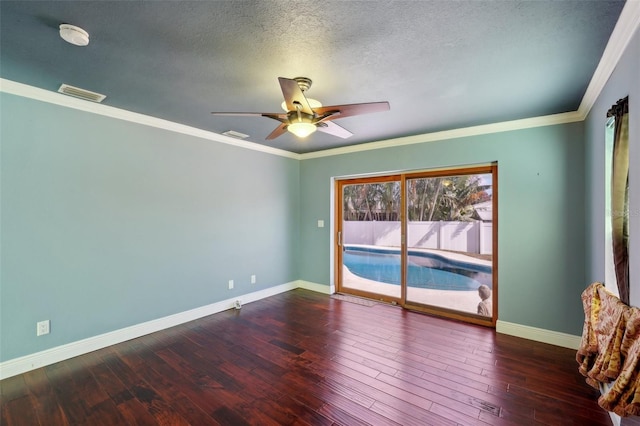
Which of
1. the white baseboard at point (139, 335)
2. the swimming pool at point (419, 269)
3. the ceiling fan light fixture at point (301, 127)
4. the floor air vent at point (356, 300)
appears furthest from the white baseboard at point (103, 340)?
the ceiling fan light fixture at point (301, 127)

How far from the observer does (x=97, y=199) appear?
3.03 meters

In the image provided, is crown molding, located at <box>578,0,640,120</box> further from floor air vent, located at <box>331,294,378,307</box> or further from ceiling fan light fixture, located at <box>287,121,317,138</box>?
floor air vent, located at <box>331,294,378,307</box>

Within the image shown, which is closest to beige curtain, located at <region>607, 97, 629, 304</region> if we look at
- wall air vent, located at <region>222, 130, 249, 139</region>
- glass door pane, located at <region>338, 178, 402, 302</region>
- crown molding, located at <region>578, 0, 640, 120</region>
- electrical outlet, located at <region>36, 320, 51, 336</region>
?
crown molding, located at <region>578, 0, 640, 120</region>

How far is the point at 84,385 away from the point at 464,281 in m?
4.42

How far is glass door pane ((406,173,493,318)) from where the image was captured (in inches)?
151

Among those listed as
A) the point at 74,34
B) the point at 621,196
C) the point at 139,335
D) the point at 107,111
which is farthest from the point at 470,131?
the point at 139,335

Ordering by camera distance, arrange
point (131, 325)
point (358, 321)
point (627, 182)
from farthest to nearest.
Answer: point (358, 321) < point (131, 325) < point (627, 182)

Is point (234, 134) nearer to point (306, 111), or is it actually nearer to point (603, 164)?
point (306, 111)

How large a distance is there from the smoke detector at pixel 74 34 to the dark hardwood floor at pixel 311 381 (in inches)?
103

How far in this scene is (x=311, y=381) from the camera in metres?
2.45

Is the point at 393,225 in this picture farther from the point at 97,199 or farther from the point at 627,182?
the point at 97,199

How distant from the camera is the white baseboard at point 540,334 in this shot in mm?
3083

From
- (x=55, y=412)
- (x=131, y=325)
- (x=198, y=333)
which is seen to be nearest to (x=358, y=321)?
(x=198, y=333)

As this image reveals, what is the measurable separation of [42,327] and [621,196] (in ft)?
16.1
